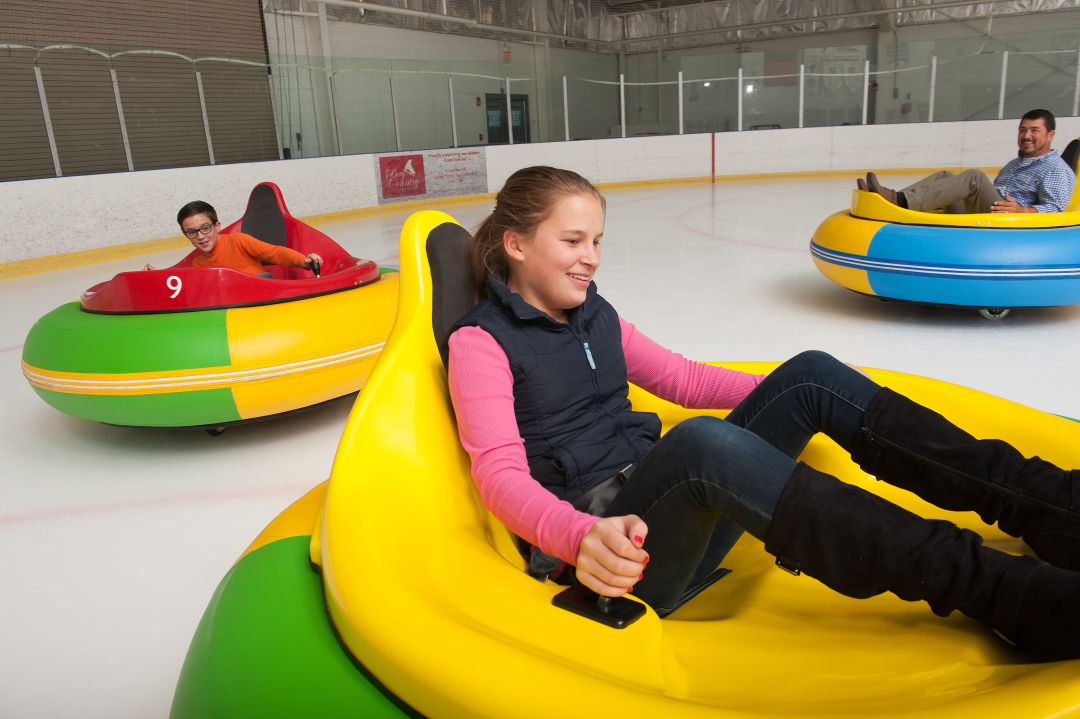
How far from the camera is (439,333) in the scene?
1171 mm

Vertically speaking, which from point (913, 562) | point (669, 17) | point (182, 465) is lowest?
point (182, 465)

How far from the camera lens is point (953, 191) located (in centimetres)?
339

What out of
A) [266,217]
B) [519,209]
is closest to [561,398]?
[519,209]

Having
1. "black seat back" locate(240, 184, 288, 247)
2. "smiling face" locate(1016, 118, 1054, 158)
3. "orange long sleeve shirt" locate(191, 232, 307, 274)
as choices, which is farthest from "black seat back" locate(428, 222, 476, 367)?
"smiling face" locate(1016, 118, 1054, 158)

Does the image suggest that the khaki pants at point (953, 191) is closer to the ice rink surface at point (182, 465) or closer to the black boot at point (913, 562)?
the ice rink surface at point (182, 465)

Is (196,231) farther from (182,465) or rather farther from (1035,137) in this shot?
(1035,137)

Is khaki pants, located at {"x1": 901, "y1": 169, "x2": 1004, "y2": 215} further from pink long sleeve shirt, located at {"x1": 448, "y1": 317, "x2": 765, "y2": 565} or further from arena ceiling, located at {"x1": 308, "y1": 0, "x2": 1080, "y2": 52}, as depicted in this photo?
arena ceiling, located at {"x1": 308, "y1": 0, "x2": 1080, "y2": 52}

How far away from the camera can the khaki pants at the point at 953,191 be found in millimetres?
3379

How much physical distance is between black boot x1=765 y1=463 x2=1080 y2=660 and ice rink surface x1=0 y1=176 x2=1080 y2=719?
3.43 feet

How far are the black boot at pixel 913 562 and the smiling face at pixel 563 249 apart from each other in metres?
0.43

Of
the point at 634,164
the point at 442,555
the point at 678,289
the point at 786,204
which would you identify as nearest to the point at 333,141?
the point at 634,164

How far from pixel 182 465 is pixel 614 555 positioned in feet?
5.84

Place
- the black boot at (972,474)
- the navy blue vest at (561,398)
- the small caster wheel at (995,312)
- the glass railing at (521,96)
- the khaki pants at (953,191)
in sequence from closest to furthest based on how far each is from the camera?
the black boot at (972,474)
the navy blue vest at (561,398)
the small caster wheel at (995,312)
the khaki pants at (953,191)
the glass railing at (521,96)

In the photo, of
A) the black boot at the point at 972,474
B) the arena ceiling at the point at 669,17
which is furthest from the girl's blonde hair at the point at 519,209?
the arena ceiling at the point at 669,17
